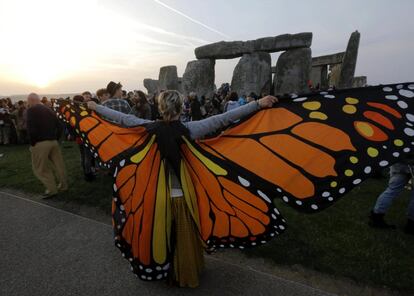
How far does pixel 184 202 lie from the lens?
2619 mm

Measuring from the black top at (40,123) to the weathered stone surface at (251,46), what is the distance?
41.8ft

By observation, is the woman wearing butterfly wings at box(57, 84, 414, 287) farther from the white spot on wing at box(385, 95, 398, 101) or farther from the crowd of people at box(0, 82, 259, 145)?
the crowd of people at box(0, 82, 259, 145)

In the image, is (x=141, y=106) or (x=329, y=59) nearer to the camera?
(x=141, y=106)

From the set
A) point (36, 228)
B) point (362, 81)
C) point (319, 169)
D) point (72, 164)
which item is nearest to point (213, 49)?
point (72, 164)

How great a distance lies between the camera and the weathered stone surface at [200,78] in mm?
16797

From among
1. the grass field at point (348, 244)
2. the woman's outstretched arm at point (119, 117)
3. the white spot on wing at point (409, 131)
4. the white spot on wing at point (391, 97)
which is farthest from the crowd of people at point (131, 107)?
the white spot on wing at point (409, 131)

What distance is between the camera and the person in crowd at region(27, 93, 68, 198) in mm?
5168

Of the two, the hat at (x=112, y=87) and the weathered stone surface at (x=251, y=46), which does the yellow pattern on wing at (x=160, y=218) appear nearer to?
the hat at (x=112, y=87)

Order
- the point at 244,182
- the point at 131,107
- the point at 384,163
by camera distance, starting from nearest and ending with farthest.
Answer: the point at 384,163 → the point at 244,182 → the point at 131,107

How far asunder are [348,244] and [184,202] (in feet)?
7.14

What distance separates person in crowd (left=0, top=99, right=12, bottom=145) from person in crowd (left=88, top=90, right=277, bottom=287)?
1190cm

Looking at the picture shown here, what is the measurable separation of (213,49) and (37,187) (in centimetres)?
1325

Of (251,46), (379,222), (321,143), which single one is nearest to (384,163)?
(321,143)

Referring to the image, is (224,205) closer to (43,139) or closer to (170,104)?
(170,104)
